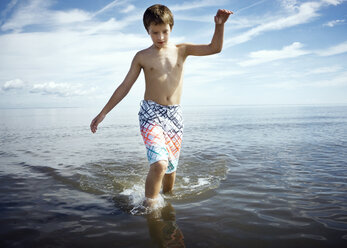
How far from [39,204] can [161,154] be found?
1.98 m

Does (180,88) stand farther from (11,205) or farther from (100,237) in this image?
(11,205)

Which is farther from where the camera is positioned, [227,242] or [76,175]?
[76,175]

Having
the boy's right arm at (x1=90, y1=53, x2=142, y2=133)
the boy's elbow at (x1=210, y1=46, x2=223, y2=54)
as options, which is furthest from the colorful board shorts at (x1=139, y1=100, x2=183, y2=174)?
the boy's elbow at (x1=210, y1=46, x2=223, y2=54)

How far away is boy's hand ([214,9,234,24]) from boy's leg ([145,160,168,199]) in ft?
6.55

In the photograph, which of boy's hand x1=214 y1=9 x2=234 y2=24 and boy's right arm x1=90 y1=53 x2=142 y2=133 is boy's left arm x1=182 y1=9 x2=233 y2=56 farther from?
boy's right arm x1=90 y1=53 x2=142 y2=133

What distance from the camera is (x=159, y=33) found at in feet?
11.2

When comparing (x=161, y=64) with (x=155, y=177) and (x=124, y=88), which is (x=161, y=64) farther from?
(x=155, y=177)

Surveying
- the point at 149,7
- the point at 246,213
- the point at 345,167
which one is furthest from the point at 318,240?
the point at 345,167

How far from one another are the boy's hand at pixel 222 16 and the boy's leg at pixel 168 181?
2285mm

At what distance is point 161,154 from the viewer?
326 centimetres

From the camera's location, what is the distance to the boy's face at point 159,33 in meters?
3.38

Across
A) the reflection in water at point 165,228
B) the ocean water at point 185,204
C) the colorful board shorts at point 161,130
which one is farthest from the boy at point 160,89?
the ocean water at point 185,204

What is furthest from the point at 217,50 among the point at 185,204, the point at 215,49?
the point at 185,204

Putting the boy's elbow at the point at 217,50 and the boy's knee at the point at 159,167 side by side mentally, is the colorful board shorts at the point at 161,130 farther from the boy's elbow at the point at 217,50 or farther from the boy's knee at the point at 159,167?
the boy's elbow at the point at 217,50
